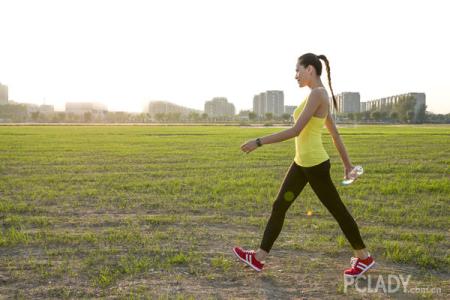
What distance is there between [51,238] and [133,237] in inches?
43.3

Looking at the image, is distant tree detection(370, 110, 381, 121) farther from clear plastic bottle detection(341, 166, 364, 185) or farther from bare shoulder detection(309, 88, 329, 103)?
bare shoulder detection(309, 88, 329, 103)

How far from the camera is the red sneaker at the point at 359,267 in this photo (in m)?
4.58

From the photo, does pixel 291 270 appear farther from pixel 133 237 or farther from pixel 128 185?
pixel 128 185

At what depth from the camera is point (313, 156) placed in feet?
14.1

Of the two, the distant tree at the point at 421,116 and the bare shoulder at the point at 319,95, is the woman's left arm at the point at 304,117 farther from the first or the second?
the distant tree at the point at 421,116

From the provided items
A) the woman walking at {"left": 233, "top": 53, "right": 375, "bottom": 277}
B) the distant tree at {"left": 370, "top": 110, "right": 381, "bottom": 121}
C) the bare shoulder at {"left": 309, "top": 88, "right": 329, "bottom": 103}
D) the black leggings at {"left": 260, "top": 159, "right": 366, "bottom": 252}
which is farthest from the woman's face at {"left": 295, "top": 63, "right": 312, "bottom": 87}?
the distant tree at {"left": 370, "top": 110, "right": 381, "bottom": 121}

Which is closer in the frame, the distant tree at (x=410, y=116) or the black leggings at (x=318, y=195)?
the black leggings at (x=318, y=195)

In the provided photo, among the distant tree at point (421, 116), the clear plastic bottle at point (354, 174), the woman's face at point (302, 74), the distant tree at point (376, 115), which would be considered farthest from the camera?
the distant tree at point (421, 116)

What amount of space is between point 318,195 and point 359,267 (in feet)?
2.97

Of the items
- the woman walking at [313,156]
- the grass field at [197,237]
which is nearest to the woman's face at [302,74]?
the woman walking at [313,156]

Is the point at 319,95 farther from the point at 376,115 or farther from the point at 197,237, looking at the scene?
the point at 376,115

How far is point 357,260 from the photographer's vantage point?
15.1ft

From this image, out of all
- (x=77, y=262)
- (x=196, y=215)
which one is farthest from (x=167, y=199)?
(x=77, y=262)

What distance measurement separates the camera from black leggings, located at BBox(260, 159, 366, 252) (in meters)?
4.36
